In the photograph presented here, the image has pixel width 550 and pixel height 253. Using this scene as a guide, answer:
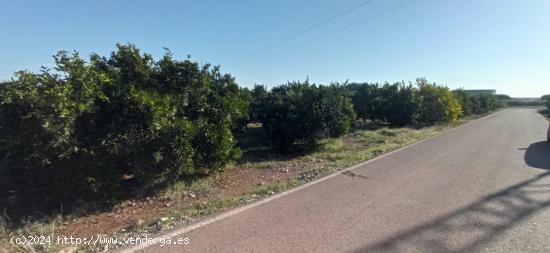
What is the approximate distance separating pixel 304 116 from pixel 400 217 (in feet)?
20.9

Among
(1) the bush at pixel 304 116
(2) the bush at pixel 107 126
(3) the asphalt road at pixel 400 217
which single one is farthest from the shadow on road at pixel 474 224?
(1) the bush at pixel 304 116

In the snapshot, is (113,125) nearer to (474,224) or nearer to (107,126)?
(107,126)

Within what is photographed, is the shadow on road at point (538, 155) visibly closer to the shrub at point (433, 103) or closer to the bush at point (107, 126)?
the bush at point (107, 126)

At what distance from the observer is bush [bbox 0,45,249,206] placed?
4176 millimetres

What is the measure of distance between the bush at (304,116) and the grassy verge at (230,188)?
0.64m

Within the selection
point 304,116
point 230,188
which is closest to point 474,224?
point 230,188

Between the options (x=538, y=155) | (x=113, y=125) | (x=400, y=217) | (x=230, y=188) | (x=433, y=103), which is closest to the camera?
(x=400, y=217)

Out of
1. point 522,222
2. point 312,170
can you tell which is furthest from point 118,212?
point 522,222

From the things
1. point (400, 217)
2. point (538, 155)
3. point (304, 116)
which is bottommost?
point (538, 155)

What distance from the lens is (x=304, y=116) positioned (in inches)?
400

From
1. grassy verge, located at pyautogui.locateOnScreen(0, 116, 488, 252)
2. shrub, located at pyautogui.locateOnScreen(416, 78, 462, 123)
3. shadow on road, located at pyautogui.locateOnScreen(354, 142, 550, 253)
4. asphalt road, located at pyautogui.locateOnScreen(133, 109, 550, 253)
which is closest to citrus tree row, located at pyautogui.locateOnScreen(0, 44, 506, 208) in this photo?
grassy verge, located at pyautogui.locateOnScreen(0, 116, 488, 252)

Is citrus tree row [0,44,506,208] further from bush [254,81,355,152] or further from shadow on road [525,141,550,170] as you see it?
shadow on road [525,141,550,170]

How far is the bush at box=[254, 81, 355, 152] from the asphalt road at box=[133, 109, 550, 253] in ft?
12.0

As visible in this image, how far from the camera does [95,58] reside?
219 inches
